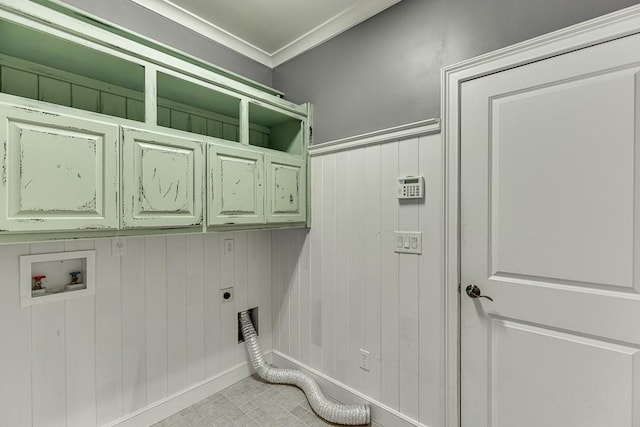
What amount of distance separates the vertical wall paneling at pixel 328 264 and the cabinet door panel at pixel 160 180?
88 centimetres

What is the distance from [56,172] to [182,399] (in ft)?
5.37

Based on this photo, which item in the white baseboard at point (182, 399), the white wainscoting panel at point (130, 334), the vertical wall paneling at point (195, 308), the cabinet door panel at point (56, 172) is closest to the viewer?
the cabinet door panel at point (56, 172)

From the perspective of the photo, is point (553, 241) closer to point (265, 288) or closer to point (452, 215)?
point (452, 215)

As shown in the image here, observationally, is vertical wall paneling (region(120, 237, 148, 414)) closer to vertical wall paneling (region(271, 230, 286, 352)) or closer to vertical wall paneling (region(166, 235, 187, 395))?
vertical wall paneling (region(166, 235, 187, 395))

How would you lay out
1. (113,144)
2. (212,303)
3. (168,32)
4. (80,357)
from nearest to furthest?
(113,144) → (80,357) → (168,32) → (212,303)

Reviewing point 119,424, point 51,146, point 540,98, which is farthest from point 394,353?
point 51,146

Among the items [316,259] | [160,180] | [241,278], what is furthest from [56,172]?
[316,259]

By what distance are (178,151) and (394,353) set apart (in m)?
1.70

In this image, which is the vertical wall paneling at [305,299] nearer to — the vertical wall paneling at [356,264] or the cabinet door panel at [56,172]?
the vertical wall paneling at [356,264]

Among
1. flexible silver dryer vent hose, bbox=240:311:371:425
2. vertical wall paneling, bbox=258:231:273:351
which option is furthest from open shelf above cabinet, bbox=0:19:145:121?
flexible silver dryer vent hose, bbox=240:311:371:425

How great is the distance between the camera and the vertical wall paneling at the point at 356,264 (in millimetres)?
1896

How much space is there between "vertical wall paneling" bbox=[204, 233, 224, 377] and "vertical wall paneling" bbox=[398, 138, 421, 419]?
4.37 ft

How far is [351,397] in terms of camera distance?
195cm

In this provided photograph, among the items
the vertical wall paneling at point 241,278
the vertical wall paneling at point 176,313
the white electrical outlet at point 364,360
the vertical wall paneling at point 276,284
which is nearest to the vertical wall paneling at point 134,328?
the vertical wall paneling at point 176,313
